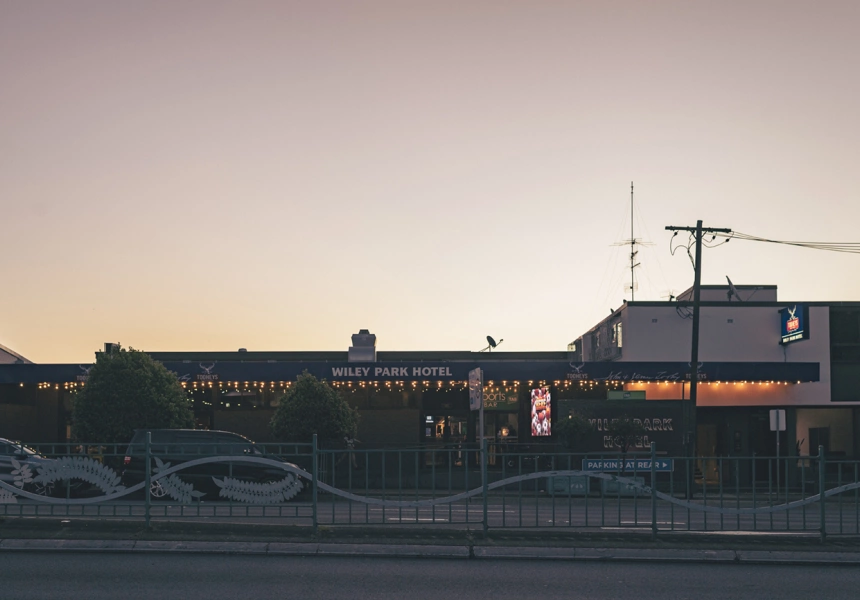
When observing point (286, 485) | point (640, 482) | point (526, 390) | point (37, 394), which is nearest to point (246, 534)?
point (286, 485)

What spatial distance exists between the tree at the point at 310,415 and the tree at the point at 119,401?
381 centimetres

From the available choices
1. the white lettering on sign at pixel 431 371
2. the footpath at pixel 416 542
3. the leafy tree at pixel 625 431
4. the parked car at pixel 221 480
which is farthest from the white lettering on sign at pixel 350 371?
the footpath at pixel 416 542

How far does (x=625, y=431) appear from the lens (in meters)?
32.1

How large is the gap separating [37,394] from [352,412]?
54.0 ft

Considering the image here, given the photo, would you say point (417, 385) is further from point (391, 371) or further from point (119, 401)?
point (119, 401)

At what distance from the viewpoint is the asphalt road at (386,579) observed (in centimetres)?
1128

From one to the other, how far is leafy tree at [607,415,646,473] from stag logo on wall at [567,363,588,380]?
451cm

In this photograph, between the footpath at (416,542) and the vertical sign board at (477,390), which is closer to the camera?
the footpath at (416,542)

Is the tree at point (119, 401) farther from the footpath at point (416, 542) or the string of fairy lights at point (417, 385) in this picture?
the footpath at point (416, 542)

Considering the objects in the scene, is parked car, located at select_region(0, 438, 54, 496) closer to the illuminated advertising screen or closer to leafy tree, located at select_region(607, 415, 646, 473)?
leafy tree, located at select_region(607, 415, 646, 473)

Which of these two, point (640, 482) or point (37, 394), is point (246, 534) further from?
point (37, 394)

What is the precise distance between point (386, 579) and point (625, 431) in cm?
2121

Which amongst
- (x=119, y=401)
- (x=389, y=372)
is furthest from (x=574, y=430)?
(x=119, y=401)

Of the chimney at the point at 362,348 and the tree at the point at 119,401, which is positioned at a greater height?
the chimney at the point at 362,348
